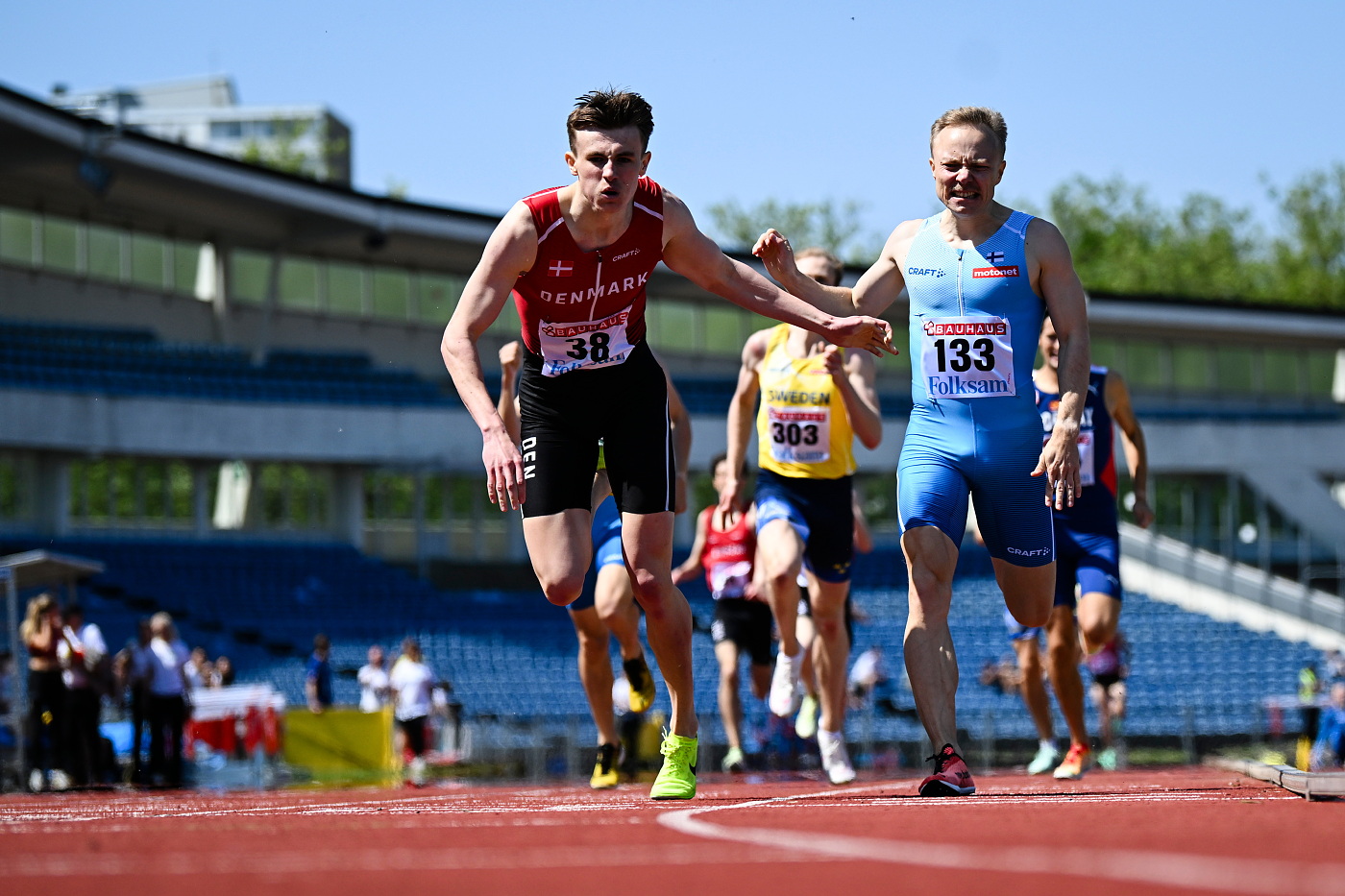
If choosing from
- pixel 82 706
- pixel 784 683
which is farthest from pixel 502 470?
pixel 82 706

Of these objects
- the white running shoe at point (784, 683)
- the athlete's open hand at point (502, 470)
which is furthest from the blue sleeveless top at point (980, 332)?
the white running shoe at point (784, 683)

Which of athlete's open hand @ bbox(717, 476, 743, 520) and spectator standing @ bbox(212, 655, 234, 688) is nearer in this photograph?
athlete's open hand @ bbox(717, 476, 743, 520)

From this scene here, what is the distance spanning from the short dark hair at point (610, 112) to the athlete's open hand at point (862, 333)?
3.61ft

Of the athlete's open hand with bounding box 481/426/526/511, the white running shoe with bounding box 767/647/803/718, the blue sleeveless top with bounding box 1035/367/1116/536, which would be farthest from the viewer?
the white running shoe with bounding box 767/647/803/718

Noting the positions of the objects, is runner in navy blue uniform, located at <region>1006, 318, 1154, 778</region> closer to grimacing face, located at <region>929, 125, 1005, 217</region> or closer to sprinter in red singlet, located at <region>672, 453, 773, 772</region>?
grimacing face, located at <region>929, 125, 1005, 217</region>

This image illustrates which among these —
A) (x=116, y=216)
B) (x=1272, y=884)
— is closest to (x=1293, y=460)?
(x=116, y=216)

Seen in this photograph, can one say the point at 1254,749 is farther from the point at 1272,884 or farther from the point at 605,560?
the point at 1272,884

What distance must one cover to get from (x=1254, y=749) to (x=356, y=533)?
2199 centimetres

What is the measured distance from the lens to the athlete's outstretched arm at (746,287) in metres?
7.01

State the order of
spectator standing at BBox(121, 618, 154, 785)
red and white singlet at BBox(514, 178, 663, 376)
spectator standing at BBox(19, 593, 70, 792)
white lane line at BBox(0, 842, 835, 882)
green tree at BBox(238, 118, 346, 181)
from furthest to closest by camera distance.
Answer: green tree at BBox(238, 118, 346, 181) < spectator standing at BBox(121, 618, 154, 785) < spectator standing at BBox(19, 593, 70, 792) < red and white singlet at BBox(514, 178, 663, 376) < white lane line at BBox(0, 842, 835, 882)

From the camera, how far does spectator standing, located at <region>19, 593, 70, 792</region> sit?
54.3 feet

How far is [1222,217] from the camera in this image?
90250 mm

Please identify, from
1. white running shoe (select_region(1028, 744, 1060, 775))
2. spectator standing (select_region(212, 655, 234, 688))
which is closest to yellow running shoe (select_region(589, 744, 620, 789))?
white running shoe (select_region(1028, 744, 1060, 775))

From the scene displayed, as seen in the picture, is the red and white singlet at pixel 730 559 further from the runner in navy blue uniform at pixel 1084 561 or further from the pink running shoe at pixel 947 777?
the pink running shoe at pixel 947 777
